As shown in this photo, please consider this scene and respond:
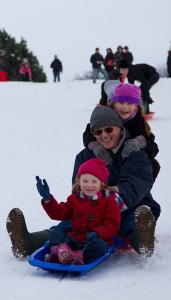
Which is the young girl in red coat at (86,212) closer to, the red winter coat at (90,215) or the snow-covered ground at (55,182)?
the red winter coat at (90,215)

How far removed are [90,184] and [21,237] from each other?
57 centimetres

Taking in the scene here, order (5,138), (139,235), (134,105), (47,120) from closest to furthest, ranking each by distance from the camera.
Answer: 1. (139,235)
2. (134,105)
3. (5,138)
4. (47,120)

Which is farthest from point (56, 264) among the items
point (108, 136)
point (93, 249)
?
point (108, 136)

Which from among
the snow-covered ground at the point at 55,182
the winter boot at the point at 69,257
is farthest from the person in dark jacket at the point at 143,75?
the winter boot at the point at 69,257

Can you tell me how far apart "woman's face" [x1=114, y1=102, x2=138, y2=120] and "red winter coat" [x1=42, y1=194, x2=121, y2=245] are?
2.29ft

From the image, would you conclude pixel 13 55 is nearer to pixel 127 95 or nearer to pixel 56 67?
pixel 56 67

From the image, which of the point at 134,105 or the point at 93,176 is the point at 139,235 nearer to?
the point at 93,176

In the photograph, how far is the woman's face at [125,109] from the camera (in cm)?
441

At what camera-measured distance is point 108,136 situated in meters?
4.27

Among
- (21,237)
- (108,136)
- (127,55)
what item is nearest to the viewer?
(21,237)

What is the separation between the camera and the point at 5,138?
1023 centimetres

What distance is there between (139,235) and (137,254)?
14.4 inches

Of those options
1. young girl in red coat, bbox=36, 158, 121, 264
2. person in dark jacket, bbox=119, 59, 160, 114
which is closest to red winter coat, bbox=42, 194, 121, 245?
young girl in red coat, bbox=36, 158, 121, 264

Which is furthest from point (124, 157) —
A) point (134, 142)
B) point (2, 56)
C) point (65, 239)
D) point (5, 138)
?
point (2, 56)
